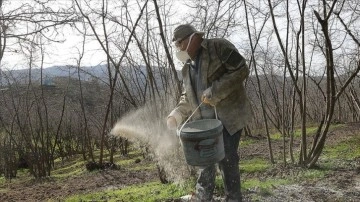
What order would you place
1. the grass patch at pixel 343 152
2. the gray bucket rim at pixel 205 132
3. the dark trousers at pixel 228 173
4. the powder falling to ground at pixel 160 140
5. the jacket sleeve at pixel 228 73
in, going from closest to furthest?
the gray bucket rim at pixel 205 132 → the jacket sleeve at pixel 228 73 → the dark trousers at pixel 228 173 → the powder falling to ground at pixel 160 140 → the grass patch at pixel 343 152

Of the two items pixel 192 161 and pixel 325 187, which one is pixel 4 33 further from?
pixel 325 187

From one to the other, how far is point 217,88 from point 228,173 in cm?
87

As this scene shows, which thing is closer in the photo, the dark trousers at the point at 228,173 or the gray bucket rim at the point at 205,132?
the gray bucket rim at the point at 205,132

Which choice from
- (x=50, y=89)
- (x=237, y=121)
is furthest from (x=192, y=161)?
(x=50, y=89)

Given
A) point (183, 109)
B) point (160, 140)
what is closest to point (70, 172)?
point (160, 140)

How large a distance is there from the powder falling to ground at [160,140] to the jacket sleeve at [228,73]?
3.34 metres

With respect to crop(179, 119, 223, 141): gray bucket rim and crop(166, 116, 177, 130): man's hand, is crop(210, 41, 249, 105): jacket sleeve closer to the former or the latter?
crop(179, 119, 223, 141): gray bucket rim

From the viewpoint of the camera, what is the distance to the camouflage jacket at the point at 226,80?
3656 mm

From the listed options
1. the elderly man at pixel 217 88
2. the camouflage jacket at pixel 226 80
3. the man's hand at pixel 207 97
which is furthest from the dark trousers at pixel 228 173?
the man's hand at pixel 207 97

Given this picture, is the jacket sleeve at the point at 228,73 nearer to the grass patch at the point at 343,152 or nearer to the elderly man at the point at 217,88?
the elderly man at the point at 217,88

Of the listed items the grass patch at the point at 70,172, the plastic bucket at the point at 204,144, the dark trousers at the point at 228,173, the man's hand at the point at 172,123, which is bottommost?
the grass patch at the point at 70,172

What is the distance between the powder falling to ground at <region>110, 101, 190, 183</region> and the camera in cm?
696

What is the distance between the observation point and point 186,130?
11.9ft

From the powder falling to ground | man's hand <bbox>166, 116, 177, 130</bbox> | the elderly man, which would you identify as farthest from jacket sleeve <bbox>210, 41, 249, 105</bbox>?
the powder falling to ground
